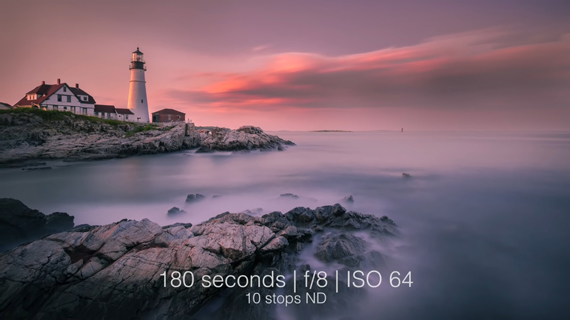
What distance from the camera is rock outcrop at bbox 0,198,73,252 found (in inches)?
280

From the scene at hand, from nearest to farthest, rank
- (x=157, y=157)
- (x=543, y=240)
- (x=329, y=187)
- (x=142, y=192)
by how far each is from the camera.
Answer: (x=543, y=240), (x=142, y=192), (x=329, y=187), (x=157, y=157)

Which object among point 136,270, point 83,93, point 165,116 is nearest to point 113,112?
point 83,93

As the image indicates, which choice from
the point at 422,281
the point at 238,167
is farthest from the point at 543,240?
the point at 238,167

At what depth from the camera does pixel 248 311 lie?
16.2 feet

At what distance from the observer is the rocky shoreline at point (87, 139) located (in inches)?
946

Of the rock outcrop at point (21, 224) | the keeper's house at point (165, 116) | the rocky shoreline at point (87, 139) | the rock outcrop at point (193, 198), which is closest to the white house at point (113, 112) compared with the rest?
the keeper's house at point (165, 116)

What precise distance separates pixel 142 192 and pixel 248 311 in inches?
468

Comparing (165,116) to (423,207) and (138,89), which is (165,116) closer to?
(138,89)

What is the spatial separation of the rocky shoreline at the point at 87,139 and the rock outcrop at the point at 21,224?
18.9 m

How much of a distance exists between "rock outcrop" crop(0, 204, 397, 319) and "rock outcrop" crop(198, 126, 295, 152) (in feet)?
96.5

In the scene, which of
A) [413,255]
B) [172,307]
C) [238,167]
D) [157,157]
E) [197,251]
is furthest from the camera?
[157,157]

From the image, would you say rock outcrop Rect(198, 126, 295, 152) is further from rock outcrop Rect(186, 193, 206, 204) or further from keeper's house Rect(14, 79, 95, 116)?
rock outcrop Rect(186, 193, 206, 204)

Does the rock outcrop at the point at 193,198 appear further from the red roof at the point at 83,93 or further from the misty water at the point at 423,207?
the red roof at the point at 83,93

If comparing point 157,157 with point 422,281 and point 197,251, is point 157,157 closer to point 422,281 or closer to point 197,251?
point 197,251
